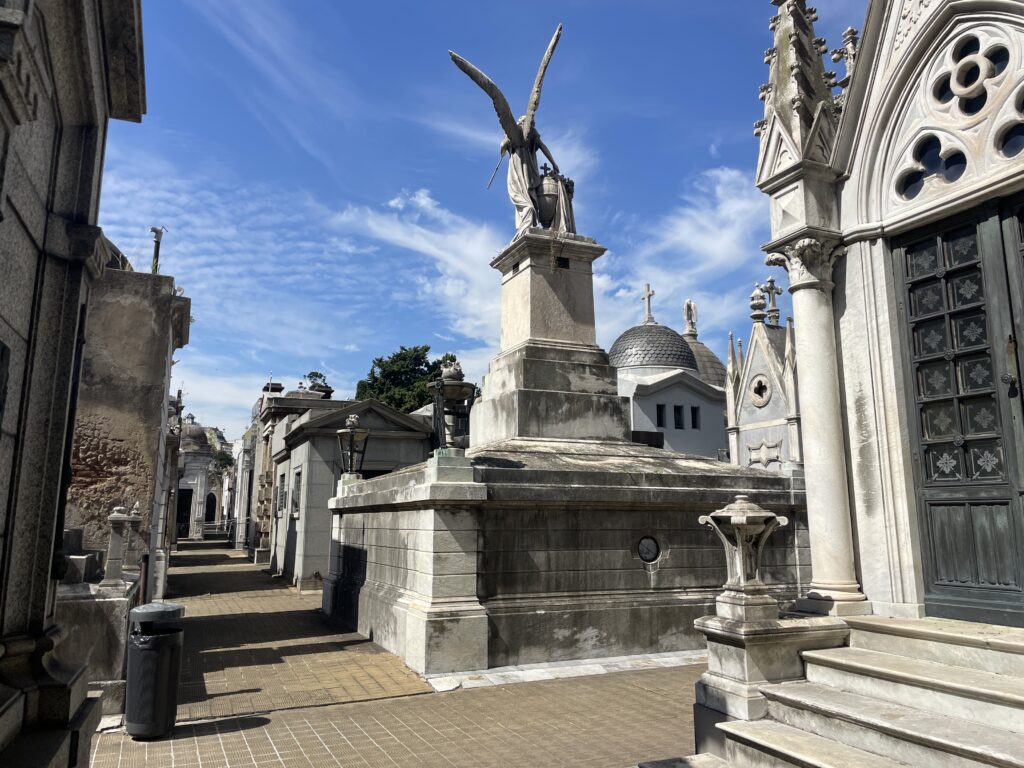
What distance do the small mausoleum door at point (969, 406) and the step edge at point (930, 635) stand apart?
0.45m

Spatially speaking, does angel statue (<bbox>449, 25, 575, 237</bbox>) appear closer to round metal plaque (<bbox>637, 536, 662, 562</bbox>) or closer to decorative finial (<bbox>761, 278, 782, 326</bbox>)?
round metal plaque (<bbox>637, 536, 662, 562</bbox>)

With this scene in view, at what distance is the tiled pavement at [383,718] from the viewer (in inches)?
258

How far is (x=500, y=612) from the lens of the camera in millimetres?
9875

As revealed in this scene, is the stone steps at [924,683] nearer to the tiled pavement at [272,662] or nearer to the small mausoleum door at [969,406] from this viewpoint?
the small mausoleum door at [969,406]

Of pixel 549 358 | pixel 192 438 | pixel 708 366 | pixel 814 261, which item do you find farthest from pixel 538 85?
pixel 192 438

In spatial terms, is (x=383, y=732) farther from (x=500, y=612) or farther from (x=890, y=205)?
(x=890, y=205)

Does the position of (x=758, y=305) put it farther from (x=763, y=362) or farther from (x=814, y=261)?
(x=814, y=261)

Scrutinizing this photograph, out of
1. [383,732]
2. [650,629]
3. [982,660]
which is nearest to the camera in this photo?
[982,660]

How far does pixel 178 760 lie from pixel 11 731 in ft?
11.5

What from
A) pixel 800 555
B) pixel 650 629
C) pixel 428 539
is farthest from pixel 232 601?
pixel 800 555

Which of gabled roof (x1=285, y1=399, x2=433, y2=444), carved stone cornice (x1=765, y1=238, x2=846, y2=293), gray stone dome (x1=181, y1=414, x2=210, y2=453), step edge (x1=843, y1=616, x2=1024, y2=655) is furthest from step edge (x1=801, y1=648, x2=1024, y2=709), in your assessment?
gray stone dome (x1=181, y1=414, x2=210, y2=453)

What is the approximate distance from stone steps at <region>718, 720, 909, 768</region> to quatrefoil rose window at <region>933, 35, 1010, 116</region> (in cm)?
457

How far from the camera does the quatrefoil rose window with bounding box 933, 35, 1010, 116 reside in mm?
5293

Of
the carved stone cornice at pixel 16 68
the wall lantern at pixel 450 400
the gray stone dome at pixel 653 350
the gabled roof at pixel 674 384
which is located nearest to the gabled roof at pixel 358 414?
the wall lantern at pixel 450 400
